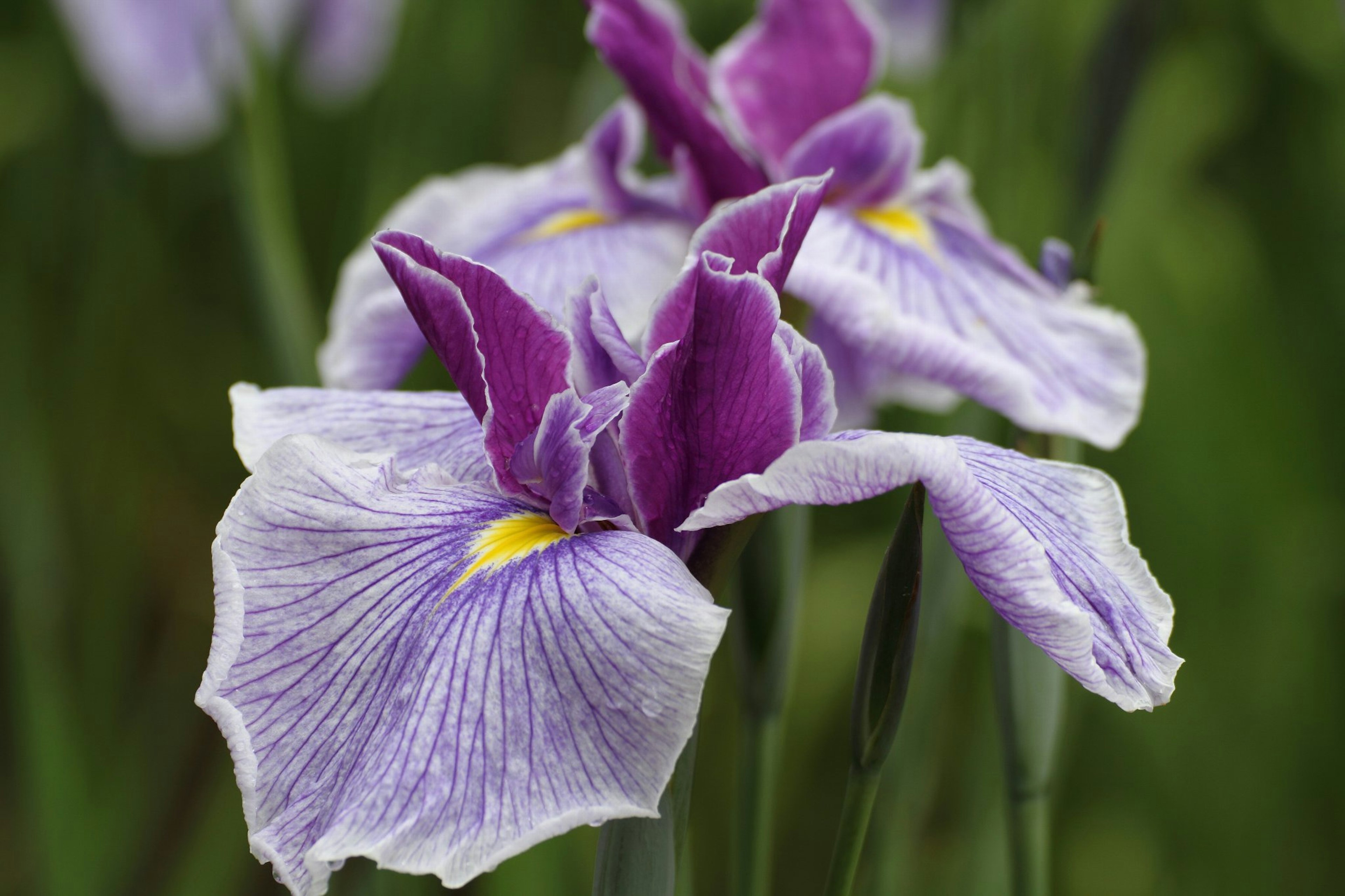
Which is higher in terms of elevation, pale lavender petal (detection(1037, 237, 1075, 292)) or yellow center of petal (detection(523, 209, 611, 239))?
yellow center of petal (detection(523, 209, 611, 239))

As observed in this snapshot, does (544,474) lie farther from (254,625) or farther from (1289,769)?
(1289,769)

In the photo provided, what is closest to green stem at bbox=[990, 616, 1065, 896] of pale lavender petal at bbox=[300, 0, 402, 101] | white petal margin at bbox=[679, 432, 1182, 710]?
white petal margin at bbox=[679, 432, 1182, 710]

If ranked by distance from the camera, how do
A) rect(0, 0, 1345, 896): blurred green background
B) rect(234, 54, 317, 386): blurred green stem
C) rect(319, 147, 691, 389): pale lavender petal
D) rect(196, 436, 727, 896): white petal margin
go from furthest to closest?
rect(0, 0, 1345, 896): blurred green background → rect(234, 54, 317, 386): blurred green stem → rect(319, 147, 691, 389): pale lavender petal → rect(196, 436, 727, 896): white petal margin

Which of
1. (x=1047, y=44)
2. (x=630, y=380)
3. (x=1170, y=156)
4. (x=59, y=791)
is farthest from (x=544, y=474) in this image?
(x=1170, y=156)

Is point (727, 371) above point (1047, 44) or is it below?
below

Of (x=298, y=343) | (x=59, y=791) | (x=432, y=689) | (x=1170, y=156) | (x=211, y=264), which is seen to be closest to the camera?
(x=432, y=689)

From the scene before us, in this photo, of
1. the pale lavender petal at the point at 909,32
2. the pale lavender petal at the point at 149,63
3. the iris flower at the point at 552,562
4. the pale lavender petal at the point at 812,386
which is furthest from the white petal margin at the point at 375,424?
the pale lavender petal at the point at 909,32

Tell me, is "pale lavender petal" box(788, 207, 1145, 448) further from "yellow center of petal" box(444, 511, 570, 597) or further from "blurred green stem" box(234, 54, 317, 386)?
"blurred green stem" box(234, 54, 317, 386)

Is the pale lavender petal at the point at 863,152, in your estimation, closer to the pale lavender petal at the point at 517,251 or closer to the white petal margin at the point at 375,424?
the pale lavender petal at the point at 517,251
